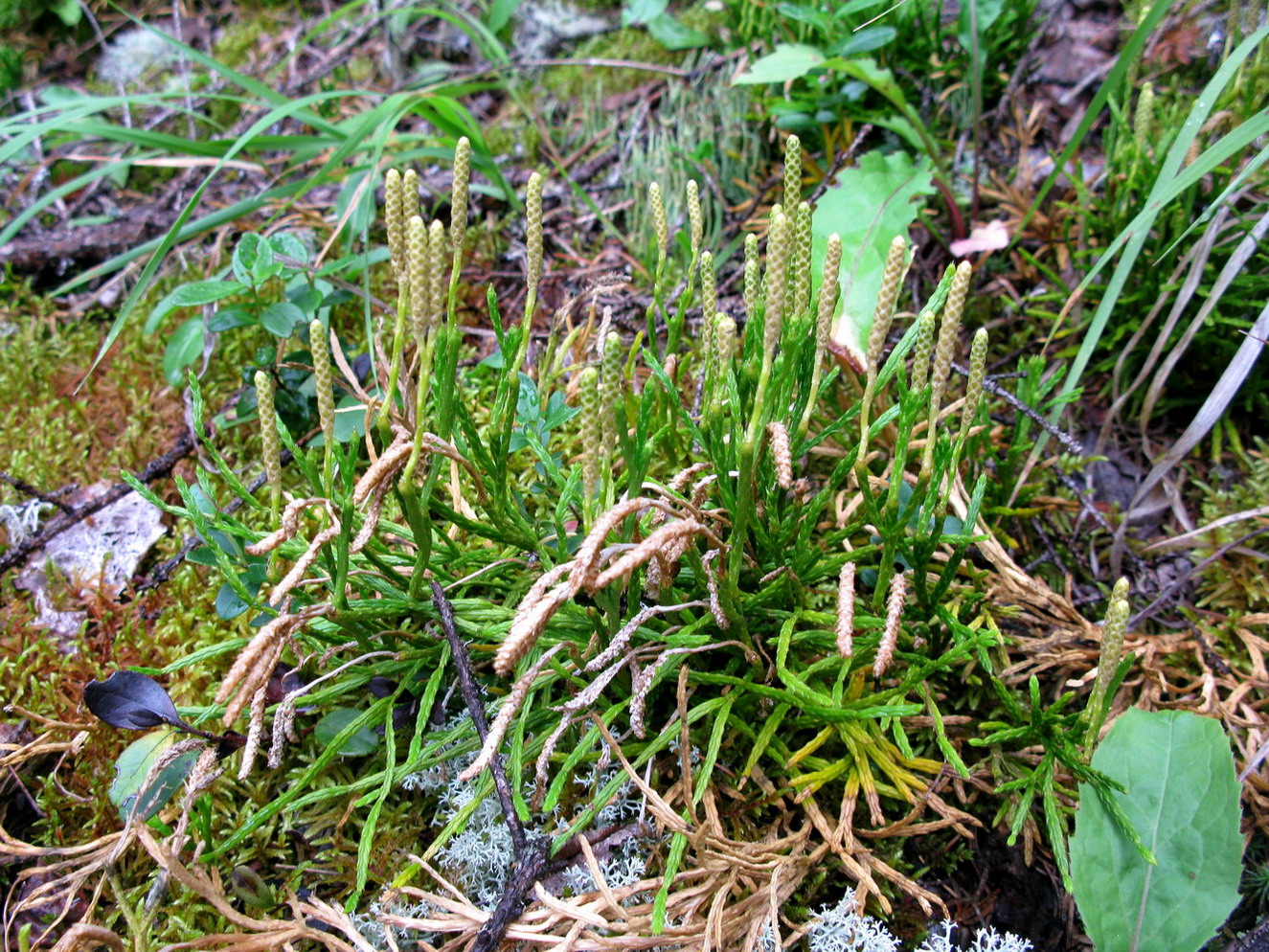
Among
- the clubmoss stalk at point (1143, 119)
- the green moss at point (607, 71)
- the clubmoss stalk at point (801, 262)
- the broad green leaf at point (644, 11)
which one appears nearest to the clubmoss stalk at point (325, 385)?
the clubmoss stalk at point (801, 262)

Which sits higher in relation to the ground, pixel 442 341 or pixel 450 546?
pixel 442 341

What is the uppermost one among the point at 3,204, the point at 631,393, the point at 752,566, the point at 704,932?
the point at 3,204

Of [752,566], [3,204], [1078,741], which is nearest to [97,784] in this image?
[752,566]

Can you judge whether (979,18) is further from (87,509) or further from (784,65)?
(87,509)

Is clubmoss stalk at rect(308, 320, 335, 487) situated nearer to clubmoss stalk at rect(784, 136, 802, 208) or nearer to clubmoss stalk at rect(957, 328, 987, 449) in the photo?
clubmoss stalk at rect(784, 136, 802, 208)

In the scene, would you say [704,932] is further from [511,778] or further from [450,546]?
[450,546]

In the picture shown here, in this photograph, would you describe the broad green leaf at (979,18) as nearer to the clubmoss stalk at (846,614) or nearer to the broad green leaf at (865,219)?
the broad green leaf at (865,219)
